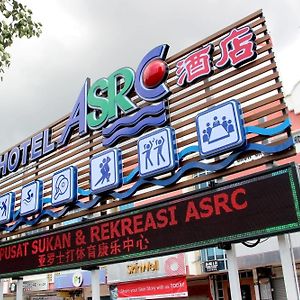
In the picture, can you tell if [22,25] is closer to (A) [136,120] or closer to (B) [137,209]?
(A) [136,120]

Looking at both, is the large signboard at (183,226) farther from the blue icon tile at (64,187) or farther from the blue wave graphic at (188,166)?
the blue icon tile at (64,187)

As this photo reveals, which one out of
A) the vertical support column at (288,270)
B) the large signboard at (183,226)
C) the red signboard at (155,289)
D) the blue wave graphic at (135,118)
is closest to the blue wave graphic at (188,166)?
the blue wave graphic at (135,118)

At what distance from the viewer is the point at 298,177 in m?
5.50

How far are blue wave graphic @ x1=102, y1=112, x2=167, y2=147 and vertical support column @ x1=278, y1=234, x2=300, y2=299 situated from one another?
296cm

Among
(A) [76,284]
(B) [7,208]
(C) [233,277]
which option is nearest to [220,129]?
(C) [233,277]

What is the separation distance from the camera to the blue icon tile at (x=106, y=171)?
317 inches

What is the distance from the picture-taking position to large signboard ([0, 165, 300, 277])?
18.3 feet

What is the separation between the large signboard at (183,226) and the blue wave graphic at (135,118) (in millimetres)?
1795

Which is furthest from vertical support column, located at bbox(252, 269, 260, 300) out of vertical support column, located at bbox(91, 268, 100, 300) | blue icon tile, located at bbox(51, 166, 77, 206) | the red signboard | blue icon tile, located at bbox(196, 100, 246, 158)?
blue icon tile, located at bbox(196, 100, 246, 158)

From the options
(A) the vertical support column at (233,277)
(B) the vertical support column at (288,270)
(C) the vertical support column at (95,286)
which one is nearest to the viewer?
(B) the vertical support column at (288,270)

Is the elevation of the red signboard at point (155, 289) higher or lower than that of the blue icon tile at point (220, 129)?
lower

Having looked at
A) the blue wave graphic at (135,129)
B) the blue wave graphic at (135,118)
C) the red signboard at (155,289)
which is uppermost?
the blue wave graphic at (135,118)

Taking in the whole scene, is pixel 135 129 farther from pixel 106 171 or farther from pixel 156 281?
pixel 156 281

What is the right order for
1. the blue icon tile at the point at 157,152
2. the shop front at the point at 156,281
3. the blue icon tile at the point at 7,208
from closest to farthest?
1. the blue icon tile at the point at 157,152
2. the blue icon tile at the point at 7,208
3. the shop front at the point at 156,281
